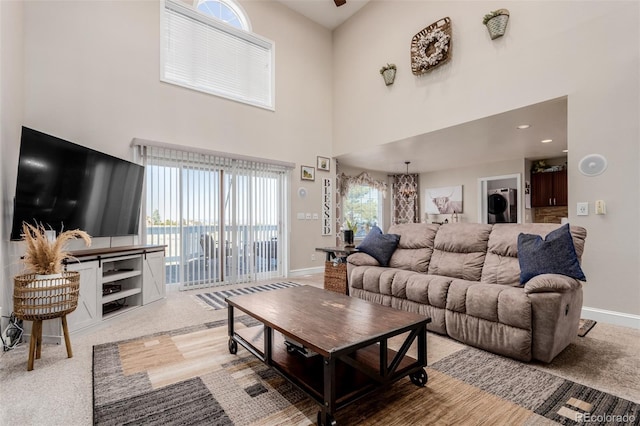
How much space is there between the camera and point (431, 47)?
4457 mm

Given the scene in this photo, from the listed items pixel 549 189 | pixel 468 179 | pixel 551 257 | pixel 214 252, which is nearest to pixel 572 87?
pixel 551 257

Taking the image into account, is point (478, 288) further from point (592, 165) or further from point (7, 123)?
point (7, 123)

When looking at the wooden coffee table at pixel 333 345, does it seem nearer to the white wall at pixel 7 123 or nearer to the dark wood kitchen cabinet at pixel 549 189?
the white wall at pixel 7 123

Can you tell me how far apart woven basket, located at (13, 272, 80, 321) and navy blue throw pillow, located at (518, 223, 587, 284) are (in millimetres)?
3393

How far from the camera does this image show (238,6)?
5125mm

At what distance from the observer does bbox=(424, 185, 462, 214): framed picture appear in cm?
738

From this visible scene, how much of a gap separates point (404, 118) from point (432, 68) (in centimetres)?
78

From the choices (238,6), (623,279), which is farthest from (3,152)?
(623,279)

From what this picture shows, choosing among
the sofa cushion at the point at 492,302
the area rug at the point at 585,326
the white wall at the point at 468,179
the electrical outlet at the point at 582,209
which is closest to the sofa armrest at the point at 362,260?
the sofa cushion at the point at 492,302

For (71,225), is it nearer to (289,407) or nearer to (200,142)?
(200,142)

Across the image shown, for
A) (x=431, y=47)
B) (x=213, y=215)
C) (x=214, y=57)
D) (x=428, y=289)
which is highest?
(x=214, y=57)

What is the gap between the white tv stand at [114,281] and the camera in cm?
271

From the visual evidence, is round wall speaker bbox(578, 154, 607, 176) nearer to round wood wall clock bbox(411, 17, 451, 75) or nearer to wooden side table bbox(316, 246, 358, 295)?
round wood wall clock bbox(411, 17, 451, 75)

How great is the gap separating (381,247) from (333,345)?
7.35 ft
